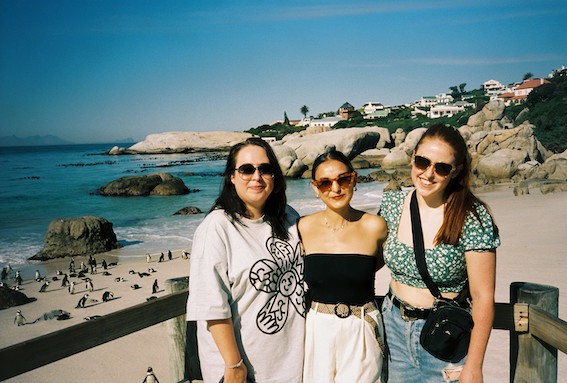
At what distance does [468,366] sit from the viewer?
7.43ft

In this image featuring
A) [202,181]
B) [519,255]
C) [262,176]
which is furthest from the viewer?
[202,181]

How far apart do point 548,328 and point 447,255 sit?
0.62m

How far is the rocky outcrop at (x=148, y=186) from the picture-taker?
114ft

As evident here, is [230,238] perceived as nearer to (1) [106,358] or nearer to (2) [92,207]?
(1) [106,358]

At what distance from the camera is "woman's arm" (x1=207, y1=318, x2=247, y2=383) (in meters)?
2.29

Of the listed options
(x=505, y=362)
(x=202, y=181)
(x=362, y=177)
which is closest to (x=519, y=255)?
(x=505, y=362)

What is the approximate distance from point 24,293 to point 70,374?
6.15 m

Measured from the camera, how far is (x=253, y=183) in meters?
2.58

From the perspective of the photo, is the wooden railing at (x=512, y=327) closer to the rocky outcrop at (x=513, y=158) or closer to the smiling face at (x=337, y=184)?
the smiling face at (x=337, y=184)

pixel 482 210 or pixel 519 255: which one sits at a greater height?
pixel 482 210

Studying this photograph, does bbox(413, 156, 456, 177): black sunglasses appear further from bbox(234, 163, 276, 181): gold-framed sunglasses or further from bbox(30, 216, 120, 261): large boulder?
→ bbox(30, 216, 120, 261): large boulder

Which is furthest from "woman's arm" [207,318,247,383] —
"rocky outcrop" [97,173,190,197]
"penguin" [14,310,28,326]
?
"rocky outcrop" [97,173,190,197]

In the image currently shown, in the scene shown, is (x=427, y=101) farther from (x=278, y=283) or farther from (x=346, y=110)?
(x=278, y=283)

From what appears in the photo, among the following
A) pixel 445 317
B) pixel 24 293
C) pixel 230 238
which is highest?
pixel 230 238
